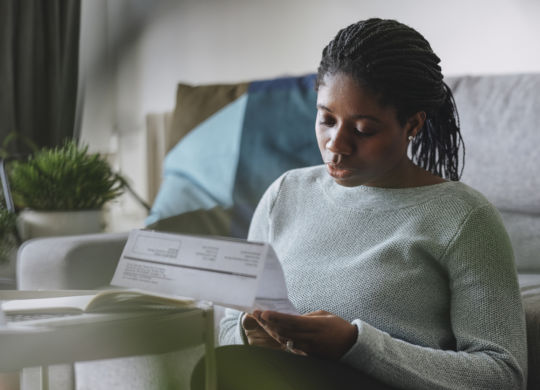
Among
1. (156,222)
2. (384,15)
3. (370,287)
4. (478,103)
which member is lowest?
(156,222)

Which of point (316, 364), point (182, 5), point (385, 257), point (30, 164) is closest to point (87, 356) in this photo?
point (316, 364)

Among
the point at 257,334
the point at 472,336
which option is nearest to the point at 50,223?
the point at 257,334

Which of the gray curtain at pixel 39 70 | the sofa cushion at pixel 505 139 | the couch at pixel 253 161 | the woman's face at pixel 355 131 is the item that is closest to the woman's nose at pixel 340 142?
the woman's face at pixel 355 131

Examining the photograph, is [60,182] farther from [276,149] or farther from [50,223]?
[276,149]

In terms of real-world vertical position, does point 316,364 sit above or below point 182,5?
below

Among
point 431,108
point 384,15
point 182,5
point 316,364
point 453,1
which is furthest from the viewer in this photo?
point 182,5

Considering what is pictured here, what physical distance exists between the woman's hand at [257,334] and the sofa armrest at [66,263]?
2.12ft

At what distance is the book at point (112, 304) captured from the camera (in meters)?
0.72

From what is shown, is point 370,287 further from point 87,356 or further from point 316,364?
point 87,356

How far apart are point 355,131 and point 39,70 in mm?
2094

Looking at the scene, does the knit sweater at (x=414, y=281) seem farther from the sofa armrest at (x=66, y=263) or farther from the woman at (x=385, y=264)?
the sofa armrest at (x=66, y=263)

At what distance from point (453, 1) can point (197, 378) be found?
55.1 inches

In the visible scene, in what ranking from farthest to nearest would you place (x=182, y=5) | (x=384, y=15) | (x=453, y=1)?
(x=182, y=5)
(x=384, y=15)
(x=453, y=1)

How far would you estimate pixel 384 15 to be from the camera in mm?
1914
